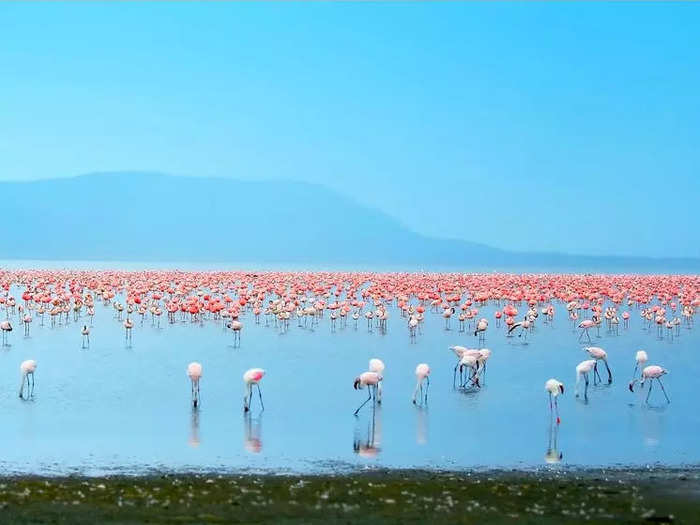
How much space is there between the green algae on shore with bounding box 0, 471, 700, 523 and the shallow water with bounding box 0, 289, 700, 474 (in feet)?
4.53

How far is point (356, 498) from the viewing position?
36.7 feet

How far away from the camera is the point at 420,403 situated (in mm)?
19609

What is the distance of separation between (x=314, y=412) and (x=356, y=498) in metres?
7.21

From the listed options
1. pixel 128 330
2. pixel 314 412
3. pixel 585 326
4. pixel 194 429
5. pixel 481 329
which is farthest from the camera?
pixel 585 326

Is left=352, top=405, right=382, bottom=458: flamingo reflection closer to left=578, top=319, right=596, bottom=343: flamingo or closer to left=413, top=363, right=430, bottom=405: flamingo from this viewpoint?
left=413, top=363, right=430, bottom=405: flamingo

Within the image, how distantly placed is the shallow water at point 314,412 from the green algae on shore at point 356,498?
1.38 m

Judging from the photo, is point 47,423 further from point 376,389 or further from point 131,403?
point 376,389

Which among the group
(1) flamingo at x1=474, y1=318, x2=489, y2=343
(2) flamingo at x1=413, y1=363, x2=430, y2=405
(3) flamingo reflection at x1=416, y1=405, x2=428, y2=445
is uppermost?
(1) flamingo at x1=474, y1=318, x2=489, y2=343

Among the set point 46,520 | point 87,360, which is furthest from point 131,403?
point 46,520

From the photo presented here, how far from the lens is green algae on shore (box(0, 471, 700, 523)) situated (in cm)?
1027

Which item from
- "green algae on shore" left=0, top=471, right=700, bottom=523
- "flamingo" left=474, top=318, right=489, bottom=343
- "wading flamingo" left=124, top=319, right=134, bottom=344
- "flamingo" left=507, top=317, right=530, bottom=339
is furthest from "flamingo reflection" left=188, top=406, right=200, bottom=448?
"flamingo" left=507, top=317, right=530, bottom=339

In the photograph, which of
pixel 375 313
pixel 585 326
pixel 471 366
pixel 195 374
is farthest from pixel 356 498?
pixel 375 313

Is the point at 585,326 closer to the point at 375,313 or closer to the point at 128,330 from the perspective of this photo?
the point at 375,313

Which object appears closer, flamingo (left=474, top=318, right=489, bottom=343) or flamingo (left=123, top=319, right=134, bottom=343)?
flamingo (left=123, top=319, right=134, bottom=343)
